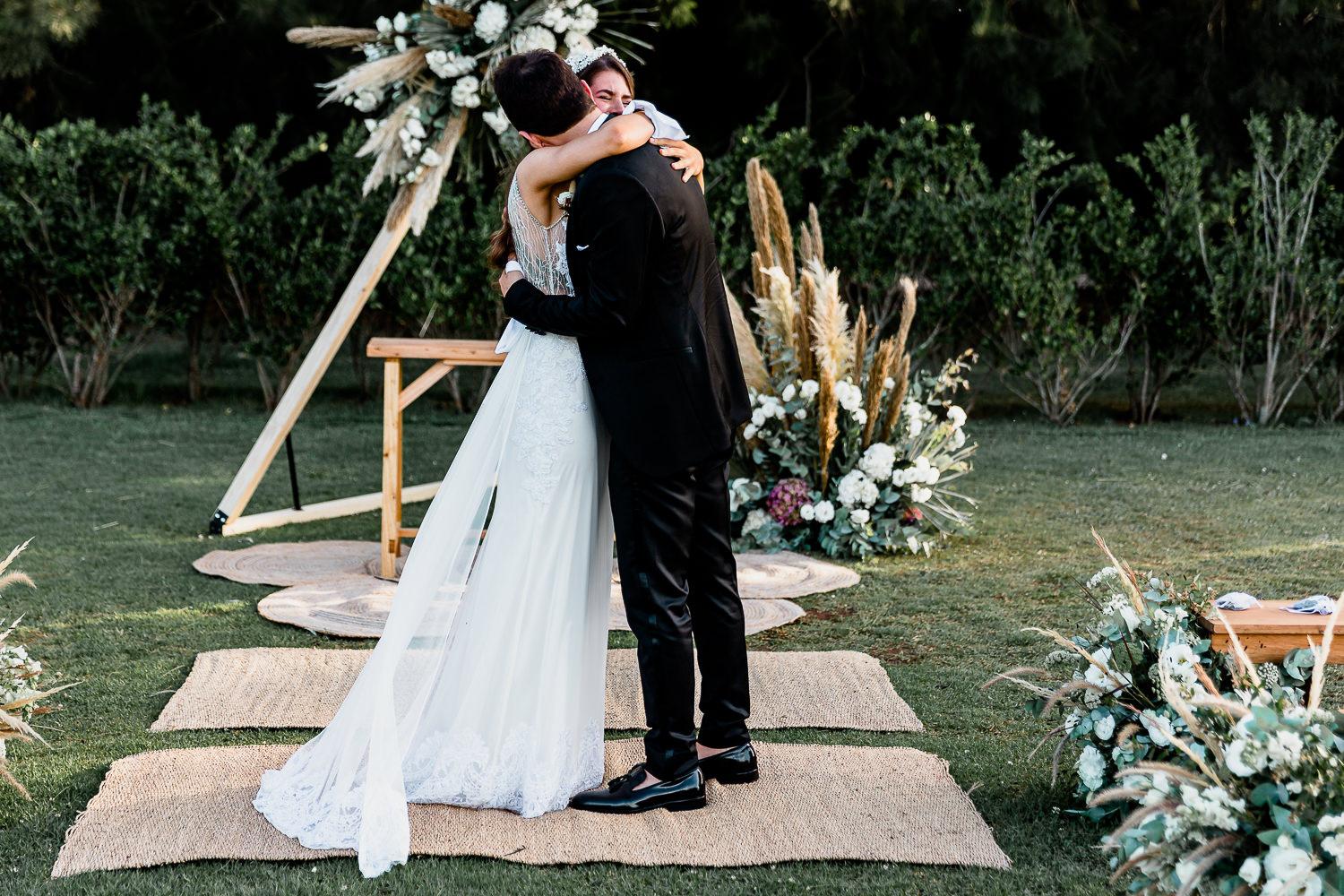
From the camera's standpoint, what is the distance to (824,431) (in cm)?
580

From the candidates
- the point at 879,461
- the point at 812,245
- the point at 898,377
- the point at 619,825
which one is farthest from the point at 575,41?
the point at 619,825

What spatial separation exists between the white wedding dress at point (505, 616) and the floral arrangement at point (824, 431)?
2.69m

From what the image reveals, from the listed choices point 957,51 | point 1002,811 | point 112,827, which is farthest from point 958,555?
point 957,51

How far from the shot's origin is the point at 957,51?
11.2 m

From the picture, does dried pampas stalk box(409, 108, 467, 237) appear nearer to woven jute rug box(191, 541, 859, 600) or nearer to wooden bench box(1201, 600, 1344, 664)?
woven jute rug box(191, 541, 859, 600)

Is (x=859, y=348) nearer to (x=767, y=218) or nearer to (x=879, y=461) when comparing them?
(x=879, y=461)

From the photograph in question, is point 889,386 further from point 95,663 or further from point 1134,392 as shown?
point 1134,392

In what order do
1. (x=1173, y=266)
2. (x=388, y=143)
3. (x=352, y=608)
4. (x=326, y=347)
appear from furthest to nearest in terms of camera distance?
(x=1173, y=266), (x=326, y=347), (x=388, y=143), (x=352, y=608)

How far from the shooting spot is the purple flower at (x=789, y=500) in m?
5.93

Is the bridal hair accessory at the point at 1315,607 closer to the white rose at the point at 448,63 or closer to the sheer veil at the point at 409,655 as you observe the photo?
the sheer veil at the point at 409,655

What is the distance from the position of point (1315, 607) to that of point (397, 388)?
332 centimetres

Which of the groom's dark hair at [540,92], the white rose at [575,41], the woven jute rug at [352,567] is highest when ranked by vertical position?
the white rose at [575,41]

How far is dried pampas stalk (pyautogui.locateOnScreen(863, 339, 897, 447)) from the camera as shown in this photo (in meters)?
5.62

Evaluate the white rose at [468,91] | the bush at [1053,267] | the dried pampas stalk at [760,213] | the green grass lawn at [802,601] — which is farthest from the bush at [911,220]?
the white rose at [468,91]
